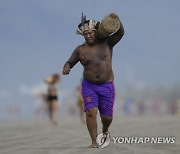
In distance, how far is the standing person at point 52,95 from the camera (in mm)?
19422

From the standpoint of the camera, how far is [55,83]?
19.7 meters

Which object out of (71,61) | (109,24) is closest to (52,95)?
(71,61)

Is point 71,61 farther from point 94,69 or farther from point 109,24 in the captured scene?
point 109,24

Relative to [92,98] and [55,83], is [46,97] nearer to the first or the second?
[55,83]

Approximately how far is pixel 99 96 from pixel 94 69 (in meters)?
0.39

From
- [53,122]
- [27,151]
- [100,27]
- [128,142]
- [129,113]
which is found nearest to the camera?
[27,151]

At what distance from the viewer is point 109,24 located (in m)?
8.58

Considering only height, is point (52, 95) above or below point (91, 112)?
below

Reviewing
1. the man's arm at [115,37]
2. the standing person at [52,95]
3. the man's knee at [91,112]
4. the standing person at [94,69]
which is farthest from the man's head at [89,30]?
the standing person at [52,95]

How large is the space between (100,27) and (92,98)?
97cm

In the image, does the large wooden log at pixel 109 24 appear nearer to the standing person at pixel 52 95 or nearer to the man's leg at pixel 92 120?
the man's leg at pixel 92 120

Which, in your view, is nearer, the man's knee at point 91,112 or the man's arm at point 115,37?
the man's knee at point 91,112

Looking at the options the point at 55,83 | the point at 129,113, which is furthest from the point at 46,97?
the point at 129,113

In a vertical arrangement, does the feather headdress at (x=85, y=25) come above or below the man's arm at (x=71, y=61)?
above
